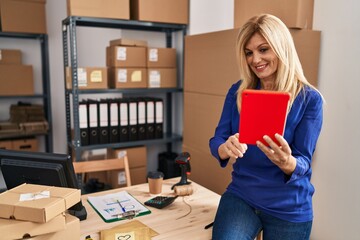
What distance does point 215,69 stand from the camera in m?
2.15

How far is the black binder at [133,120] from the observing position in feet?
9.69

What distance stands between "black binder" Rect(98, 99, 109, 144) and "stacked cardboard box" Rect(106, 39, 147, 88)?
7.7 inches

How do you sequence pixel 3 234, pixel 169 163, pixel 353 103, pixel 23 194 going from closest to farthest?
pixel 3 234
pixel 23 194
pixel 353 103
pixel 169 163

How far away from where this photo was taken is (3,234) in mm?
961

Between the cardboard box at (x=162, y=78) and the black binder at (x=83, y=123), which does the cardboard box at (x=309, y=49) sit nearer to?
the cardboard box at (x=162, y=78)

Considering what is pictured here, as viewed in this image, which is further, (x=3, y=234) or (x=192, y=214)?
(x=192, y=214)

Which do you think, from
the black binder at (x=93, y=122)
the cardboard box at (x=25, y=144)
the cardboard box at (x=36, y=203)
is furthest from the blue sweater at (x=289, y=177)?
the cardboard box at (x=25, y=144)

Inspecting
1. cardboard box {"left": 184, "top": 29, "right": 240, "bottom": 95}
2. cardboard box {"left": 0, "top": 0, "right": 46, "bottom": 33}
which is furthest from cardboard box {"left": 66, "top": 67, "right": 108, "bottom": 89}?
cardboard box {"left": 0, "top": 0, "right": 46, "bottom": 33}

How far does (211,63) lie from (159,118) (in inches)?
42.1

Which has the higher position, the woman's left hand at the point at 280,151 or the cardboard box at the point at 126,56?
the cardboard box at the point at 126,56

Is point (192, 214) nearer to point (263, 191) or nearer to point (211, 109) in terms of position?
point (263, 191)

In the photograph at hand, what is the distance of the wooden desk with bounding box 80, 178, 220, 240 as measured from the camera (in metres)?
1.28

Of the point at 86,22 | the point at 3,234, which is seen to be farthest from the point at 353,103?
the point at 86,22

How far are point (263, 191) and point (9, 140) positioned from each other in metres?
2.92
